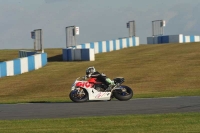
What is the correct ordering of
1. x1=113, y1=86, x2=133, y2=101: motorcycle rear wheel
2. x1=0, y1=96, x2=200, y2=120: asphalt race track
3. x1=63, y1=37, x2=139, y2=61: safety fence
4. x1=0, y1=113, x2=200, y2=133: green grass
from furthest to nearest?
x1=63, y1=37, x2=139, y2=61: safety fence < x1=113, y1=86, x2=133, y2=101: motorcycle rear wheel < x1=0, y1=96, x2=200, y2=120: asphalt race track < x1=0, y1=113, x2=200, y2=133: green grass

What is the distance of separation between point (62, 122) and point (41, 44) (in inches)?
1235

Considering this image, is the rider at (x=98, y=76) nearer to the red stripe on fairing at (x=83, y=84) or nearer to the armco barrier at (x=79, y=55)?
the red stripe on fairing at (x=83, y=84)

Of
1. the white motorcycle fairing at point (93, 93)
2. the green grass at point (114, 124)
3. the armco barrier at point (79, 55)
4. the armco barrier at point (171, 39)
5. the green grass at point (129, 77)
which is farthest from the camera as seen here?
the armco barrier at point (171, 39)

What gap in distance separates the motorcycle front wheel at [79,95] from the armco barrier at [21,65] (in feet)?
42.2

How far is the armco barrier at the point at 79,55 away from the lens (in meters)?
39.1

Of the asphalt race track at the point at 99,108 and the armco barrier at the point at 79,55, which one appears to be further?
the armco barrier at the point at 79,55

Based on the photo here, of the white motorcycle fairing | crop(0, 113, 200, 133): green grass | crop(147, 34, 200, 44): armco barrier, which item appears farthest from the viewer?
crop(147, 34, 200, 44): armco barrier

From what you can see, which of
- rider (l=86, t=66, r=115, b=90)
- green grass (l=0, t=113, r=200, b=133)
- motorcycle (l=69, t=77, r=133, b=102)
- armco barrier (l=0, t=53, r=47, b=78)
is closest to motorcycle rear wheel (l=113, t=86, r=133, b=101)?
motorcycle (l=69, t=77, r=133, b=102)

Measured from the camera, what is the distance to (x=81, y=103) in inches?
701

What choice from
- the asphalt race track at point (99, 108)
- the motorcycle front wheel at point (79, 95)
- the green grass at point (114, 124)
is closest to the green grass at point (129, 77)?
the motorcycle front wheel at point (79, 95)

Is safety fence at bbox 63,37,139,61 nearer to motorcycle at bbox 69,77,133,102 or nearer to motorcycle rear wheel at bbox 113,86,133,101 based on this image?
motorcycle at bbox 69,77,133,102

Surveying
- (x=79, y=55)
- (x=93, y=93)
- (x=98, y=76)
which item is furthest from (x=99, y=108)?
(x=79, y=55)

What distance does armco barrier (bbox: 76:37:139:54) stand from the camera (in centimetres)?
4666

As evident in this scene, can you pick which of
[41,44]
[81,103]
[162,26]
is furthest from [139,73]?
[162,26]
